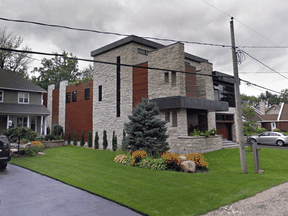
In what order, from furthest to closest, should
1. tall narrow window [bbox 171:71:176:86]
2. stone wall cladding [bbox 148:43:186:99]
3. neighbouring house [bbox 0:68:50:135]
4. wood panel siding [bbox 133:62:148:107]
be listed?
neighbouring house [bbox 0:68:50:135], wood panel siding [bbox 133:62:148:107], tall narrow window [bbox 171:71:176:86], stone wall cladding [bbox 148:43:186:99]

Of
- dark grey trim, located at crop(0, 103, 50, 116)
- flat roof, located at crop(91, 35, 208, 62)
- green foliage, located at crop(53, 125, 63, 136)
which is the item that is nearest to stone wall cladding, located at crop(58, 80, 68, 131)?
green foliage, located at crop(53, 125, 63, 136)

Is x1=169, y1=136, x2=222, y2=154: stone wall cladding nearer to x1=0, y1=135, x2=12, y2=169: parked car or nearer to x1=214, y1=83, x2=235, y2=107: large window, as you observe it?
x1=214, y1=83, x2=235, y2=107: large window

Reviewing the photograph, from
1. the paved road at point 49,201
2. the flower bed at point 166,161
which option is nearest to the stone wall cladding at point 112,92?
the flower bed at point 166,161

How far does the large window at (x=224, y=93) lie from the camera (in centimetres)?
2261

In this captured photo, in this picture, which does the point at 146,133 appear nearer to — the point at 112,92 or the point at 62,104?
the point at 112,92

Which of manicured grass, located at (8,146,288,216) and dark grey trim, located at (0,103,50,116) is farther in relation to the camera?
dark grey trim, located at (0,103,50,116)

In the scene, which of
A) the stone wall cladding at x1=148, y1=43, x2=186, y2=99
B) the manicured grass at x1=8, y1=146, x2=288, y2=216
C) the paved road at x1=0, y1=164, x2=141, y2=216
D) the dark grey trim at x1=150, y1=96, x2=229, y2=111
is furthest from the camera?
the stone wall cladding at x1=148, y1=43, x2=186, y2=99

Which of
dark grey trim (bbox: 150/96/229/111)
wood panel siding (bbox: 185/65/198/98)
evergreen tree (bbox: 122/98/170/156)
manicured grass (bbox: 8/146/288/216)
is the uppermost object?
wood panel siding (bbox: 185/65/198/98)

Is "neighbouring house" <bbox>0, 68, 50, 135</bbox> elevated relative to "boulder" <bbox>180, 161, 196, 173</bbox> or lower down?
elevated

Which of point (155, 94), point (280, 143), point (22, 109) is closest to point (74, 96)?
point (22, 109)

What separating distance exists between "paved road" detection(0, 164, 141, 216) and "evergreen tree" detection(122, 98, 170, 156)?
5834 millimetres

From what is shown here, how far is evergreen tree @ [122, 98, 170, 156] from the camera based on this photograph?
43.1ft

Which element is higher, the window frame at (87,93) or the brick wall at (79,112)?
the window frame at (87,93)

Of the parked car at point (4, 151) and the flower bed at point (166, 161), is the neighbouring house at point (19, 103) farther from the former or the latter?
the flower bed at point (166, 161)
